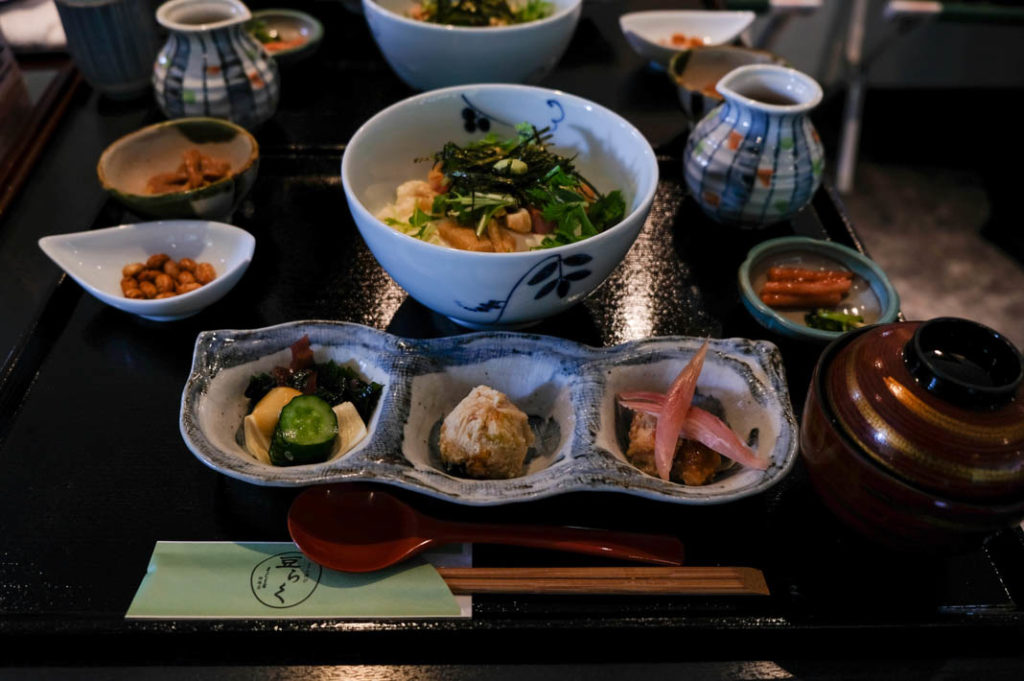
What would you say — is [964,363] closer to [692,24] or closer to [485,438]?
[485,438]

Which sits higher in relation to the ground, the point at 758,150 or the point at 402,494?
the point at 758,150

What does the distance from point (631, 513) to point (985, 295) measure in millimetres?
2995

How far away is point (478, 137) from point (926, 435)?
115 centimetres

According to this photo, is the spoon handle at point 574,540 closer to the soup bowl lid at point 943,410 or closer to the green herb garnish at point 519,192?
the soup bowl lid at point 943,410

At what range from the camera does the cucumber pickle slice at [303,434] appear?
45.6 inches

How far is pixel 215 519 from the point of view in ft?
3.84

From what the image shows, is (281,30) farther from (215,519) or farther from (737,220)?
(215,519)

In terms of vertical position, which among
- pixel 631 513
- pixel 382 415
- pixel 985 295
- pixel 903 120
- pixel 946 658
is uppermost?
pixel 382 415

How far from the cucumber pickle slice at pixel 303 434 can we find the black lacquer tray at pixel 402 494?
0.26 feet

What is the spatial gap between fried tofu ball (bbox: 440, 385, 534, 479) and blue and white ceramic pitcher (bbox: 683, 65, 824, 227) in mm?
816

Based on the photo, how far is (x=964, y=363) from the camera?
102 cm

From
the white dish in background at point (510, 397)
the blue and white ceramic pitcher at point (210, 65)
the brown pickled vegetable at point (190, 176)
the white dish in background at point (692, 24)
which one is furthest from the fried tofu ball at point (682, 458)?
the white dish in background at point (692, 24)

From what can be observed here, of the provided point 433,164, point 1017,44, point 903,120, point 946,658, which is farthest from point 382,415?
point 1017,44

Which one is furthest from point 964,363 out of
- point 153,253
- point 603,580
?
point 153,253
